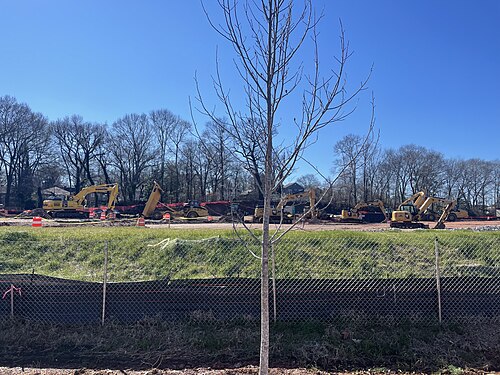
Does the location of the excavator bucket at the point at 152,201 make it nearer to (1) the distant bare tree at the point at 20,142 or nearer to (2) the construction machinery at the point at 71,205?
(2) the construction machinery at the point at 71,205

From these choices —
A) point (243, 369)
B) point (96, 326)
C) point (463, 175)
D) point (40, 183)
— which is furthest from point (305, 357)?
point (463, 175)

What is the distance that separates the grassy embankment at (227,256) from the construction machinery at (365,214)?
81.8 feet

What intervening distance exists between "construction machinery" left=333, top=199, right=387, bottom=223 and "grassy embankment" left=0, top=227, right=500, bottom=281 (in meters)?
24.9

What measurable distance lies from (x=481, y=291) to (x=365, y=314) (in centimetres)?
198

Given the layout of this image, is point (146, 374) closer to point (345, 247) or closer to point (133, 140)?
point (345, 247)

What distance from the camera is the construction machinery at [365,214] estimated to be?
3400 centimetres

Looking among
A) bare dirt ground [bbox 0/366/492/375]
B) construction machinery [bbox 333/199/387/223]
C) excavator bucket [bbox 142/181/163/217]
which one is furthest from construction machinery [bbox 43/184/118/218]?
bare dirt ground [bbox 0/366/492/375]

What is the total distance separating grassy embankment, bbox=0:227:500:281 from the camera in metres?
6.75

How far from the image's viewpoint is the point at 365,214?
3644cm

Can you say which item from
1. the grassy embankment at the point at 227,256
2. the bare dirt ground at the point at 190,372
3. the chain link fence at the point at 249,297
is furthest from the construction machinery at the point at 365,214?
the bare dirt ground at the point at 190,372

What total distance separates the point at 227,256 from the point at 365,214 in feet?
104

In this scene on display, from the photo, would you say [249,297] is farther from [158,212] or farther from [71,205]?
[71,205]

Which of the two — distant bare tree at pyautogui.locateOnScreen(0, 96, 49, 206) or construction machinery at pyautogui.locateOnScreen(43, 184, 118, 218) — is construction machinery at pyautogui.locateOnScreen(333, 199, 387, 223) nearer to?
construction machinery at pyautogui.locateOnScreen(43, 184, 118, 218)

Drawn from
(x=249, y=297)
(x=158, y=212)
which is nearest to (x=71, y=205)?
(x=158, y=212)
